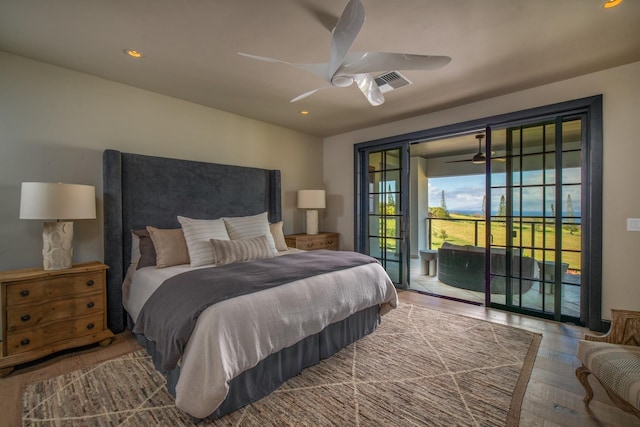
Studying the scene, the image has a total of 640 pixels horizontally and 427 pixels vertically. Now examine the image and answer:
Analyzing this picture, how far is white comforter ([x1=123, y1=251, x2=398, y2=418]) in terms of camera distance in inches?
61.1

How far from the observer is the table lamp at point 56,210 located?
2.25 metres

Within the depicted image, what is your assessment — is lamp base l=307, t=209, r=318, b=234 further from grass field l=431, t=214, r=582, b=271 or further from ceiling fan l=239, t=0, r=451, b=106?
ceiling fan l=239, t=0, r=451, b=106

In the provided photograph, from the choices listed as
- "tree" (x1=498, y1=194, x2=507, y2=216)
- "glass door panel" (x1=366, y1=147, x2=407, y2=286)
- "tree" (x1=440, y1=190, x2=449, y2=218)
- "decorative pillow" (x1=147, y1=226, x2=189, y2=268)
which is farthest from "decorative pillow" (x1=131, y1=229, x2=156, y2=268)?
"tree" (x1=440, y1=190, x2=449, y2=218)

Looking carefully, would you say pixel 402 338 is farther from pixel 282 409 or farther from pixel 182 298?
pixel 182 298

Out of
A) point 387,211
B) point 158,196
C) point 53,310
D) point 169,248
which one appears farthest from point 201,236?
point 387,211

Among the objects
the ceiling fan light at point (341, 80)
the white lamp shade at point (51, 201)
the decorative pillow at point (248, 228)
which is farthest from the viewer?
the decorative pillow at point (248, 228)

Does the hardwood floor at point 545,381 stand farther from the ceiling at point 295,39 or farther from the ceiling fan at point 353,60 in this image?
the ceiling at point 295,39

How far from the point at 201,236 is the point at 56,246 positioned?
1160 mm

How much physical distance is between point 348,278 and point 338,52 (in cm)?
179

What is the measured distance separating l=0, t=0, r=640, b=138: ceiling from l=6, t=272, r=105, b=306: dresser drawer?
6.52ft

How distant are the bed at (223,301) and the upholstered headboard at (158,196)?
0.03ft

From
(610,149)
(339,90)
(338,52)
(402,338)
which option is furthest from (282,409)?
(610,149)

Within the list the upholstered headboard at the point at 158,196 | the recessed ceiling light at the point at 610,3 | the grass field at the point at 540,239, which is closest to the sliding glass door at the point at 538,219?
the grass field at the point at 540,239

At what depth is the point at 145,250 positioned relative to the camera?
9.33 feet
